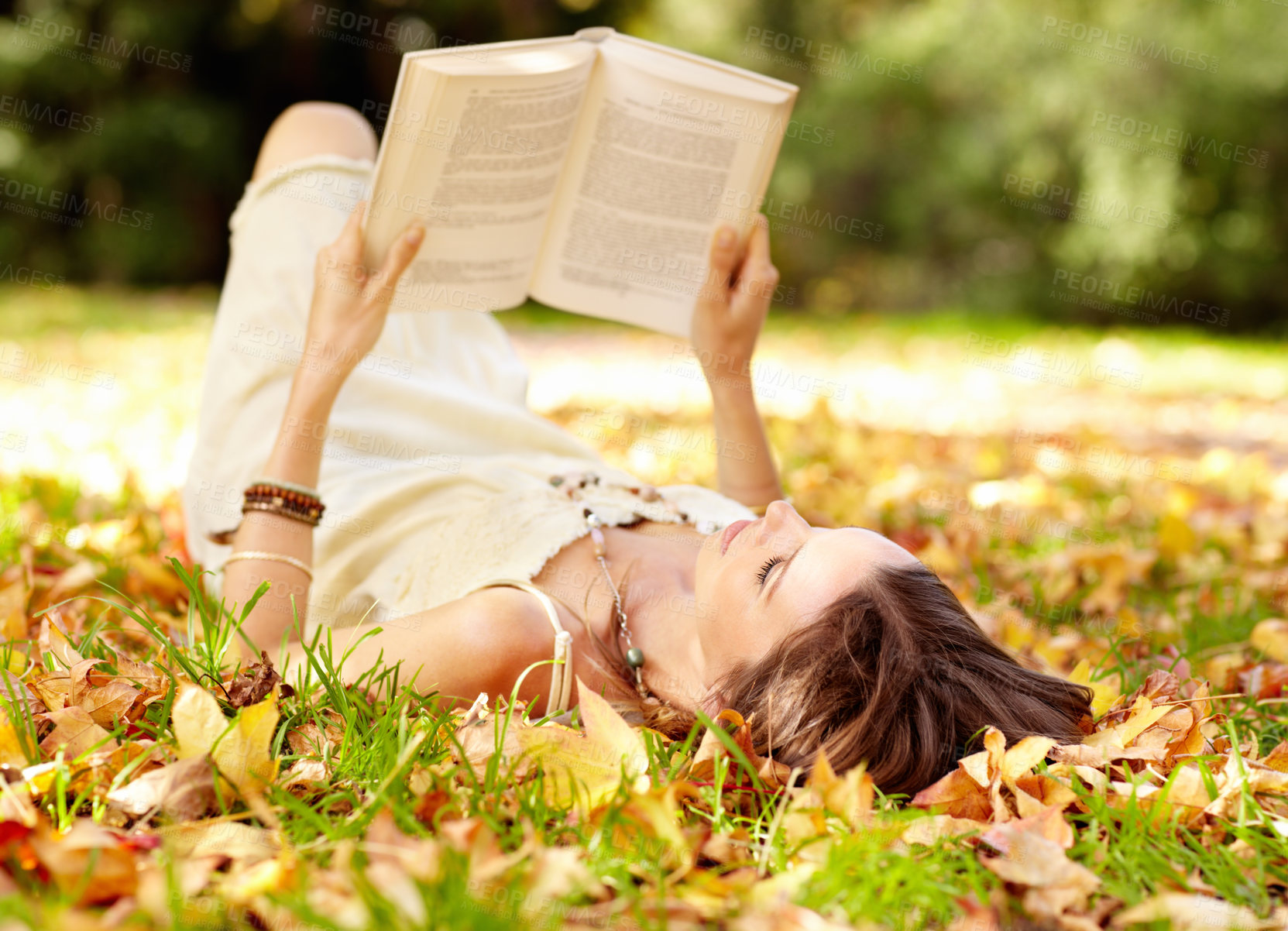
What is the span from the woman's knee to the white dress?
0.24ft

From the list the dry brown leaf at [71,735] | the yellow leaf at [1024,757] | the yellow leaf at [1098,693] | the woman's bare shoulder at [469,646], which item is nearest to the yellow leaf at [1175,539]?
the yellow leaf at [1098,693]

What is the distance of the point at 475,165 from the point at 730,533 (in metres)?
0.97

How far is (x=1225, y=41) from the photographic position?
1090 cm

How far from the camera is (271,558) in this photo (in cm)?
199

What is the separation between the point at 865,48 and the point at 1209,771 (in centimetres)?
1555

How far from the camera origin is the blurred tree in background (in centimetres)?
1134

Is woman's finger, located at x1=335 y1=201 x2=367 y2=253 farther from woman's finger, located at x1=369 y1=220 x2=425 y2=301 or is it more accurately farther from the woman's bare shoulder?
the woman's bare shoulder

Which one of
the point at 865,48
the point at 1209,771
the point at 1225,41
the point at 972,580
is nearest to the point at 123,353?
the point at 972,580

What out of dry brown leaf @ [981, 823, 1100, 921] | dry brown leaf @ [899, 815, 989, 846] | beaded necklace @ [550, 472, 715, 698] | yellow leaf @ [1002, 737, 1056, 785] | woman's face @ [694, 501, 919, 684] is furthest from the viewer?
beaded necklace @ [550, 472, 715, 698]

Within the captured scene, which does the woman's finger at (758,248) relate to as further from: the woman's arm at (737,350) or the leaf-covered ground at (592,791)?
the leaf-covered ground at (592,791)

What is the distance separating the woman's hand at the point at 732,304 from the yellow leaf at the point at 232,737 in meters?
1.45

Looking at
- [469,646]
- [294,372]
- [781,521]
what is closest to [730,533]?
[781,521]

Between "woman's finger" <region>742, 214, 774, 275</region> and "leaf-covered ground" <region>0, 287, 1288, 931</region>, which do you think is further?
"woman's finger" <region>742, 214, 774, 275</region>

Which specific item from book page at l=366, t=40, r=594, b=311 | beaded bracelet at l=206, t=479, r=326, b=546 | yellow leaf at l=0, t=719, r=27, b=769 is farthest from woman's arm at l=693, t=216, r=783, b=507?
yellow leaf at l=0, t=719, r=27, b=769
